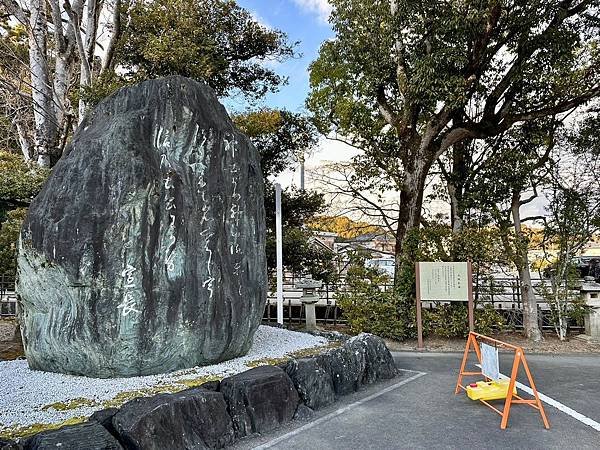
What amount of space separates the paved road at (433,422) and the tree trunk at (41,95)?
364 inches

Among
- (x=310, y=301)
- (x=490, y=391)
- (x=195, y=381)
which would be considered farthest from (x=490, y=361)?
(x=310, y=301)

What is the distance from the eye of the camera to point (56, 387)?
14.3ft

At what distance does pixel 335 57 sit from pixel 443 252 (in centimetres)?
566

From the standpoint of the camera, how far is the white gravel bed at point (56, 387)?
367 centimetres

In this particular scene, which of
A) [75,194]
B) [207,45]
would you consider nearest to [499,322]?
[75,194]

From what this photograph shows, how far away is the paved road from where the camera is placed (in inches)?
153

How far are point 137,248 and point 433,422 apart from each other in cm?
359

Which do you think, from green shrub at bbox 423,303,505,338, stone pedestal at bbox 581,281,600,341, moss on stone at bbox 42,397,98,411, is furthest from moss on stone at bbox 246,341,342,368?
stone pedestal at bbox 581,281,600,341

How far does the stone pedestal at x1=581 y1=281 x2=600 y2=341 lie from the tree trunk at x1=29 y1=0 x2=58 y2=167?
41.3 ft

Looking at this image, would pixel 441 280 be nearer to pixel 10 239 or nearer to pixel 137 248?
pixel 137 248

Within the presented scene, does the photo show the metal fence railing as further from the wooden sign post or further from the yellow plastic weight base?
the yellow plastic weight base

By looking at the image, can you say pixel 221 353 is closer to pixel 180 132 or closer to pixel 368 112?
pixel 180 132

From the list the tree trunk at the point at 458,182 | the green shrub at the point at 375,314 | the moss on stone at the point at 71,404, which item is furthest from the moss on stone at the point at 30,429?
the tree trunk at the point at 458,182

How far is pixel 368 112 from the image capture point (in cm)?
1169
